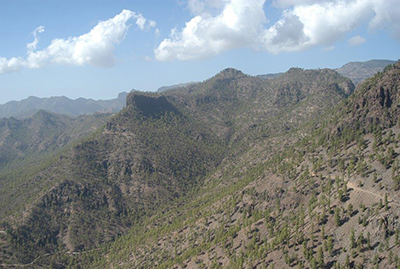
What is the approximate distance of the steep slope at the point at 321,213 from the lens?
355ft

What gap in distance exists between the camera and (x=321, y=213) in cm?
13100

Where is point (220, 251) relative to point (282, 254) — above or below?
below

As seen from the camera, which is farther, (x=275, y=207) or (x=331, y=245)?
(x=275, y=207)

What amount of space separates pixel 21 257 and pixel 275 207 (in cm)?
17182

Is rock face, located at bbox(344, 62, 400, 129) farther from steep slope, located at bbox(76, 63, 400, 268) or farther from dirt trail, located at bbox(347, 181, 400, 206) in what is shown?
dirt trail, located at bbox(347, 181, 400, 206)

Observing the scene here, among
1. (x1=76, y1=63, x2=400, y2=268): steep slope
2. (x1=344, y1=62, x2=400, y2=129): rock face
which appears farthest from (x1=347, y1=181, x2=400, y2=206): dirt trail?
(x1=344, y1=62, x2=400, y2=129): rock face

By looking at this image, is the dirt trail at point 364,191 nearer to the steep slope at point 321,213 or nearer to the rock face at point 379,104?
the steep slope at point 321,213

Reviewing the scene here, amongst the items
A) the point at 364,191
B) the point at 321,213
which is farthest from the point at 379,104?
the point at 321,213

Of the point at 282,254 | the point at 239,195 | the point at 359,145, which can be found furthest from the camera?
the point at 239,195

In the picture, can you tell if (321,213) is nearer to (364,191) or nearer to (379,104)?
(364,191)

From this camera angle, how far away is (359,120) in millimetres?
180000

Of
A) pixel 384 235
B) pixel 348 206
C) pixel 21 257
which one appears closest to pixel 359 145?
pixel 348 206

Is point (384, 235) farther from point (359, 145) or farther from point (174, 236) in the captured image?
point (174, 236)

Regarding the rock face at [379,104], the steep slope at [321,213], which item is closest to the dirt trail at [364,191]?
the steep slope at [321,213]
